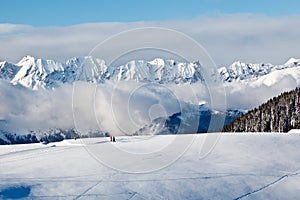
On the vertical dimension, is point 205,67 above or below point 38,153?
above

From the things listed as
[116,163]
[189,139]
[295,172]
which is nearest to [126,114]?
[116,163]

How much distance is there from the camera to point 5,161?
3828 centimetres

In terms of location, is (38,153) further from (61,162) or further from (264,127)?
(264,127)

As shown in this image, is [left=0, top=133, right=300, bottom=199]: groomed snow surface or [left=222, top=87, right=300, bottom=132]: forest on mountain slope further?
[left=222, top=87, right=300, bottom=132]: forest on mountain slope

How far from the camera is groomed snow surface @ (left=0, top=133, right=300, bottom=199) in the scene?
92.1 ft

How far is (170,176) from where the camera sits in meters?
31.7

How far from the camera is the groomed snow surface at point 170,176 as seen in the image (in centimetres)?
2808

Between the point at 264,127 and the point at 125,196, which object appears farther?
the point at 264,127

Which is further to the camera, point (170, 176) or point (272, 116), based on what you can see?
point (272, 116)

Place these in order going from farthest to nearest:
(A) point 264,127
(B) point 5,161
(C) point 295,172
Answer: (A) point 264,127 → (B) point 5,161 → (C) point 295,172

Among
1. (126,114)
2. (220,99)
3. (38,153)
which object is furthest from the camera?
(38,153)

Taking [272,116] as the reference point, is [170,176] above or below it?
above

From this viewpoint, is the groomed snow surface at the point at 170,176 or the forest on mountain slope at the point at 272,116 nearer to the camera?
the groomed snow surface at the point at 170,176

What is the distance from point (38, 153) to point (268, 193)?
2095 centimetres
